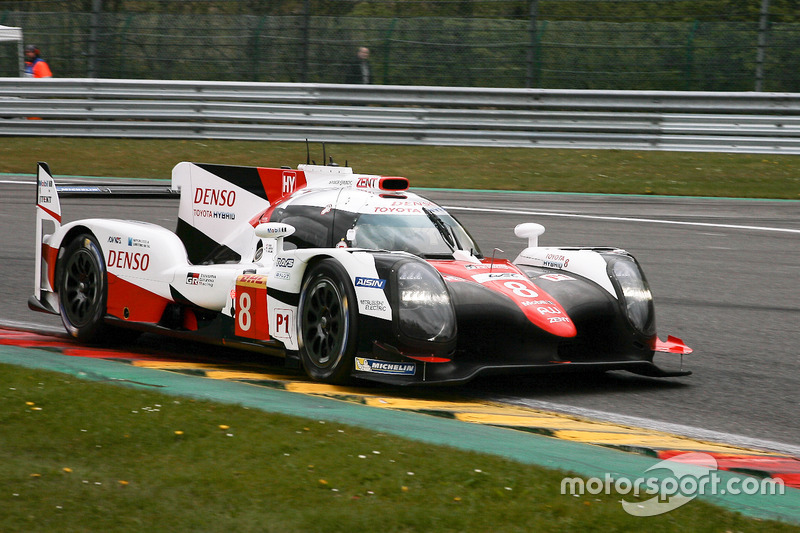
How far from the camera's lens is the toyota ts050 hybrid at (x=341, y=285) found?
6125mm

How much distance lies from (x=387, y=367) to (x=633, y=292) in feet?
5.63

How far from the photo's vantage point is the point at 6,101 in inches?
744

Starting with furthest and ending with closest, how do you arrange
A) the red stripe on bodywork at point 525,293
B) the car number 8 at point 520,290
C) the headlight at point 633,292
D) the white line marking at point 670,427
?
the headlight at point 633,292 < the car number 8 at point 520,290 < the red stripe on bodywork at point 525,293 < the white line marking at point 670,427

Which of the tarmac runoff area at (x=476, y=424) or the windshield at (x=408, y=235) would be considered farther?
the windshield at (x=408, y=235)

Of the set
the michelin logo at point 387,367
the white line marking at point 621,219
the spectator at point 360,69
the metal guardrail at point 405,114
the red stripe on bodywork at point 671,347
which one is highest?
the spectator at point 360,69

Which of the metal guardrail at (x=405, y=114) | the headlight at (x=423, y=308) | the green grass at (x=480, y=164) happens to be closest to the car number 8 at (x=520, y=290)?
the headlight at (x=423, y=308)

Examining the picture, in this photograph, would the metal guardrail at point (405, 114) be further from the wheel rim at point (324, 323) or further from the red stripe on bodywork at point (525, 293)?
the wheel rim at point (324, 323)

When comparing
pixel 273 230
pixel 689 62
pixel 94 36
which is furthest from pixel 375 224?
pixel 94 36

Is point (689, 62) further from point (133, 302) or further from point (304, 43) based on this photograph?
point (133, 302)

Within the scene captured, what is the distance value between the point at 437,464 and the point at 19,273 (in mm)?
7107

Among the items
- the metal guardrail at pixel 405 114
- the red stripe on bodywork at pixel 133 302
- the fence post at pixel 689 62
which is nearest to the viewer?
the red stripe on bodywork at pixel 133 302

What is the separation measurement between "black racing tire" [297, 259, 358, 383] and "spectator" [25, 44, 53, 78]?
1569 centimetres

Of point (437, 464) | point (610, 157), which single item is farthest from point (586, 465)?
point (610, 157)

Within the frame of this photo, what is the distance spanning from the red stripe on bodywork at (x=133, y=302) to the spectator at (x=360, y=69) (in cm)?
1189
